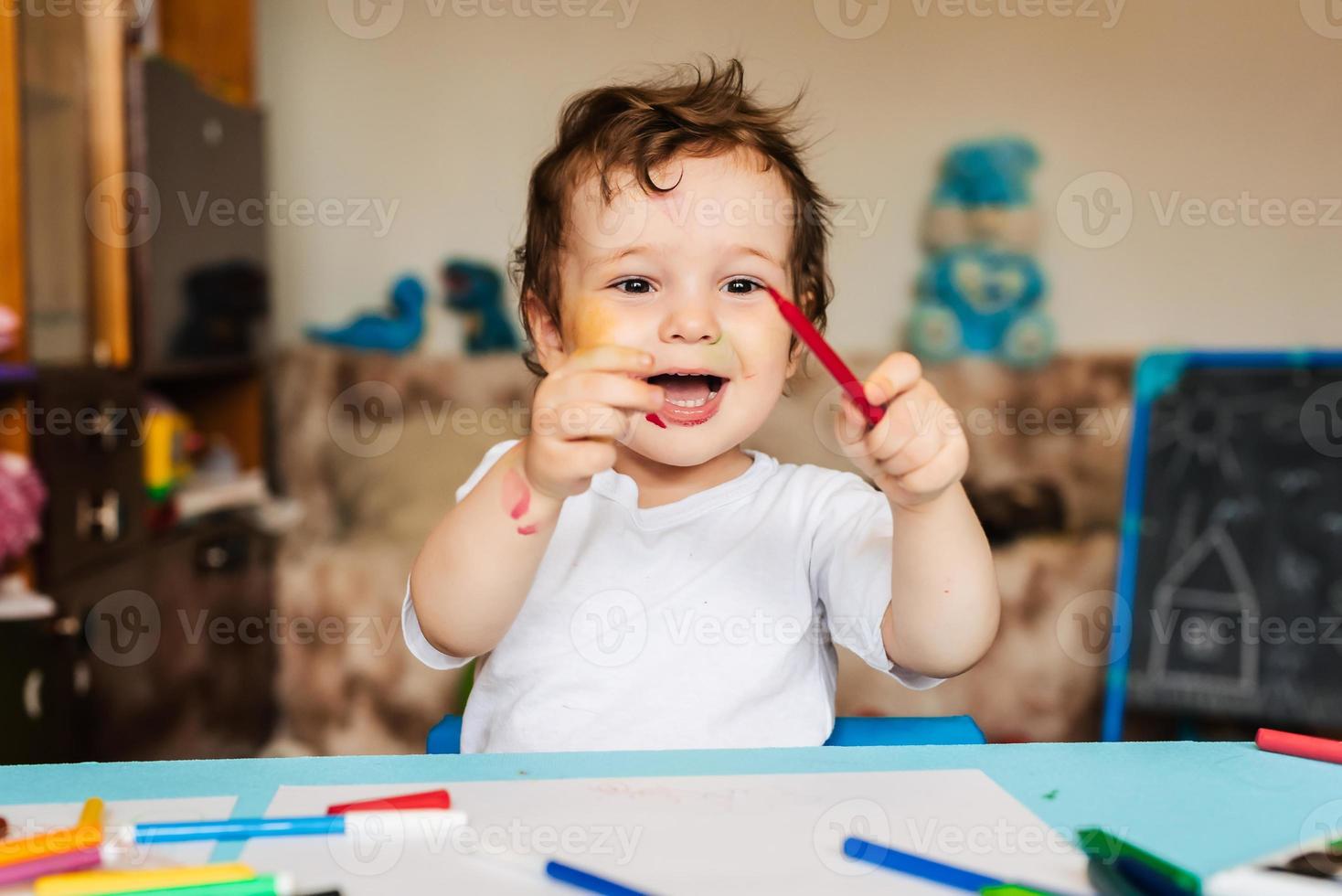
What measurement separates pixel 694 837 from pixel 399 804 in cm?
12

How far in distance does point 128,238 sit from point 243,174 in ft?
1.26

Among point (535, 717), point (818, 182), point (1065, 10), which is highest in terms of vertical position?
point (1065, 10)

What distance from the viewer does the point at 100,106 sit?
1.58m

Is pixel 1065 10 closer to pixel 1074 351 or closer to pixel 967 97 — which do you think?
pixel 967 97

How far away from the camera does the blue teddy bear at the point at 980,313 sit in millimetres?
2068

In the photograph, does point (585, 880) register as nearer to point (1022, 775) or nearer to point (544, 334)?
point (1022, 775)

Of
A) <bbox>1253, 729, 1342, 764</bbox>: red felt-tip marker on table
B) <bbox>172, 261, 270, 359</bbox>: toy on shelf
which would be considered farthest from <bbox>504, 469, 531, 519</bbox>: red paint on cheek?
<bbox>172, 261, 270, 359</bbox>: toy on shelf

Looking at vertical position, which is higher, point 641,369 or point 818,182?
point 818,182

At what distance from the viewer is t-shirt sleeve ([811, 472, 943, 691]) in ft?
2.59

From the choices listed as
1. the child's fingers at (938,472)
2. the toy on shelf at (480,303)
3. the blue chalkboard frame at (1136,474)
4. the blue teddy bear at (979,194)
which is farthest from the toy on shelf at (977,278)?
the child's fingers at (938,472)

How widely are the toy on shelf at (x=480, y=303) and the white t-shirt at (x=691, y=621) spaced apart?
1.23 metres

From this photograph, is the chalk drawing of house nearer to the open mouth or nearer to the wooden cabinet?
the open mouth

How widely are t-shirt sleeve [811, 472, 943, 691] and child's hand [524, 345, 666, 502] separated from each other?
0.24 m

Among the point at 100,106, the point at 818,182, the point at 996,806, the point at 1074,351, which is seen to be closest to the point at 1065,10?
the point at 1074,351
